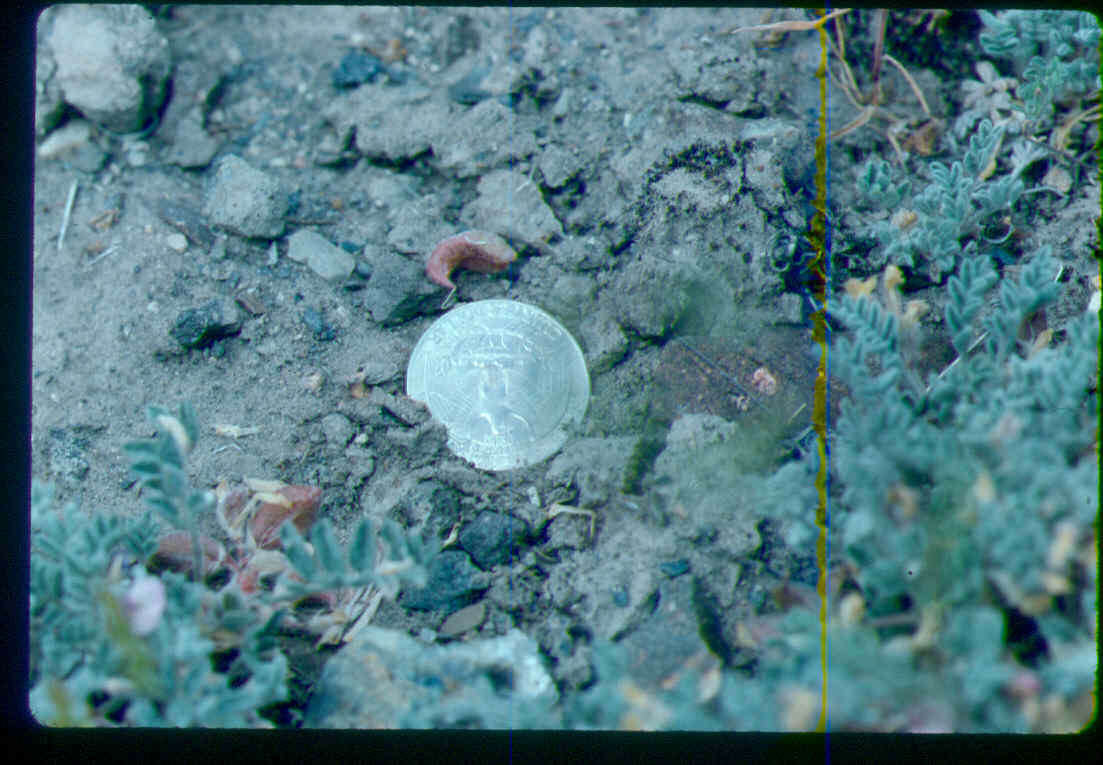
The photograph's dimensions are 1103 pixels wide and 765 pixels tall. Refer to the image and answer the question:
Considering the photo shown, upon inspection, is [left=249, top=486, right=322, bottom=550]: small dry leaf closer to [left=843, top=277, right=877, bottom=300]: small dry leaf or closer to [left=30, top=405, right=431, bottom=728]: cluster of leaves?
[left=30, top=405, right=431, bottom=728]: cluster of leaves

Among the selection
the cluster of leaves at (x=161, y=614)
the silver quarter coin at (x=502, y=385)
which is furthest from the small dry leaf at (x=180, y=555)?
the silver quarter coin at (x=502, y=385)

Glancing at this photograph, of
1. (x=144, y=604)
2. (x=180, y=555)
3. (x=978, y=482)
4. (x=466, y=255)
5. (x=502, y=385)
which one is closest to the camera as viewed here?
(x=978, y=482)

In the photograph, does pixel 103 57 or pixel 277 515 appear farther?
pixel 103 57

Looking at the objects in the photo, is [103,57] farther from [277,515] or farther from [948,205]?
[948,205]

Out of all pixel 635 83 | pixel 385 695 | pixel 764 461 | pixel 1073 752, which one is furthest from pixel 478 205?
pixel 1073 752

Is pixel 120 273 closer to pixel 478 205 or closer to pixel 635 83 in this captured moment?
pixel 478 205

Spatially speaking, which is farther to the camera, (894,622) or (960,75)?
(960,75)

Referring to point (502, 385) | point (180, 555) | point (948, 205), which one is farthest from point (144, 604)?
point (948, 205)
